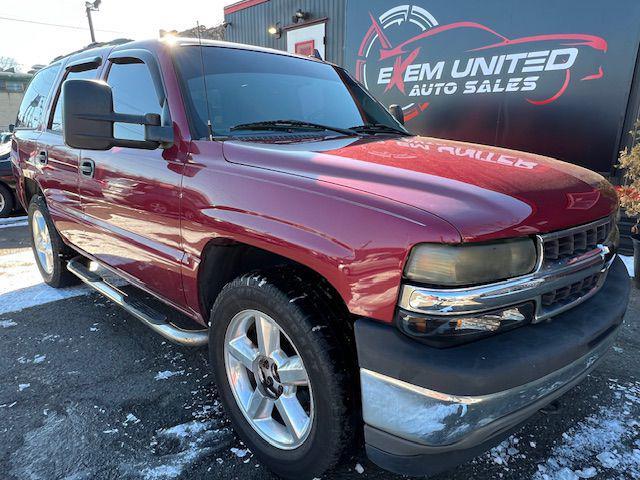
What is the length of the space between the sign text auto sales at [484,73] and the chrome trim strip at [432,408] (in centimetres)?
492

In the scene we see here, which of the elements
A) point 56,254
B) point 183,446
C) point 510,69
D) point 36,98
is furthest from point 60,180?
point 510,69

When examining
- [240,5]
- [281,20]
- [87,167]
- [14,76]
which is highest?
[240,5]

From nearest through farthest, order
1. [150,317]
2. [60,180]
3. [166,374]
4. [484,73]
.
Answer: [150,317]
[166,374]
[60,180]
[484,73]

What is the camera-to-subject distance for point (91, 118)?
206 cm

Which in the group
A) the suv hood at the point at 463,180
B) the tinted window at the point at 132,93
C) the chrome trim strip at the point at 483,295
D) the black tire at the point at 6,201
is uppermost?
the tinted window at the point at 132,93

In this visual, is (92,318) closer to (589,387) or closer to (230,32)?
(589,387)

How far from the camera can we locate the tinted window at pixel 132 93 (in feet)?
8.25

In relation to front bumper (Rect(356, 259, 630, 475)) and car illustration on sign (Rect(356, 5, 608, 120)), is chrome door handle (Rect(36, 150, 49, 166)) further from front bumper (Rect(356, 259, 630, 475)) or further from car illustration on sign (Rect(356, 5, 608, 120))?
car illustration on sign (Rect(356, 5, 608, 120))

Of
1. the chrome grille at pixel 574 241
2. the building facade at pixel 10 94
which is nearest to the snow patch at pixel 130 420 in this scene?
the chrome grille at pixel 574 241

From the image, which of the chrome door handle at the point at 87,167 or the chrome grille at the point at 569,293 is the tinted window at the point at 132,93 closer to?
the chrome door handle at the point at 87,167

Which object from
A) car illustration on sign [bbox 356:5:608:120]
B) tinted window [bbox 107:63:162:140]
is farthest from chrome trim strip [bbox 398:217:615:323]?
car illustration on sign [bbox 356:5:608:120]

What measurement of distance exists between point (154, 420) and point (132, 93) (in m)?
1.91

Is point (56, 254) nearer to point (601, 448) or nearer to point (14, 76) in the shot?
point (601, 448)

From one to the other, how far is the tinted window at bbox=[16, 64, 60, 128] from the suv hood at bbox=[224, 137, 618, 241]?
2.91m
